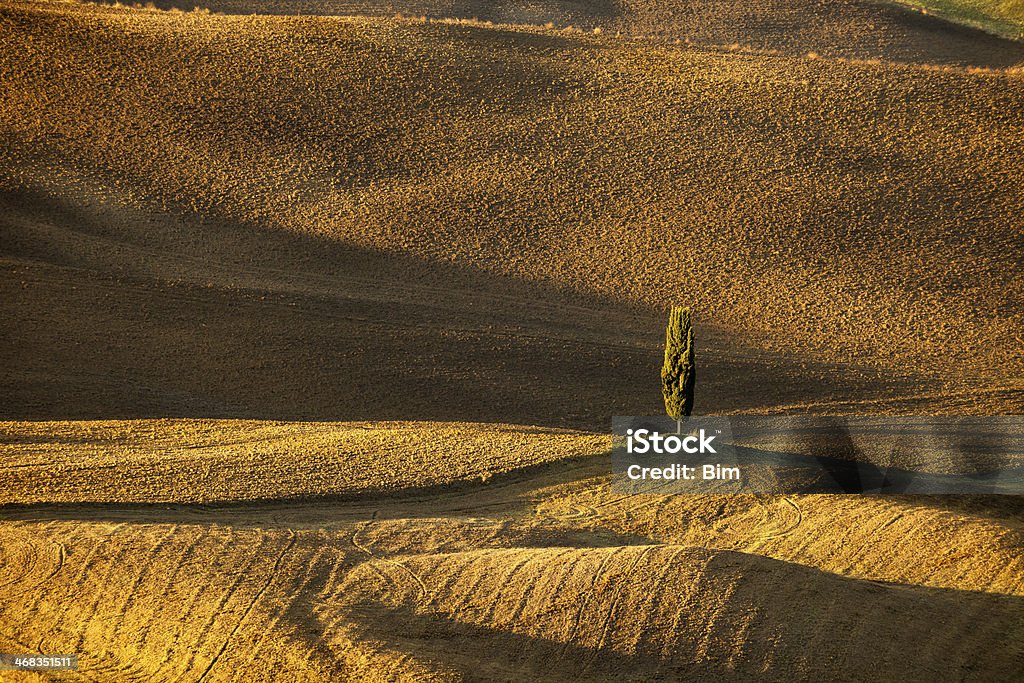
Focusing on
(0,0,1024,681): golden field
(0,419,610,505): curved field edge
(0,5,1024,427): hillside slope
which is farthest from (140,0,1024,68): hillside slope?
(0,419,610,505): curved field edge

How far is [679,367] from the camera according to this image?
17578 millimetres

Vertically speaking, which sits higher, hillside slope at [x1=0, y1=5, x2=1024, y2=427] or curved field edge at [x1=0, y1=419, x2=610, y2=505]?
hillside slope at [x1=0, y1=5, x2=1024, y2=427]

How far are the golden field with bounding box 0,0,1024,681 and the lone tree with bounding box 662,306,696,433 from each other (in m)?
1.74

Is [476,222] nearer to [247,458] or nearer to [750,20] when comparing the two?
[247,458]

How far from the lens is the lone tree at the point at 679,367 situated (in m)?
17.5

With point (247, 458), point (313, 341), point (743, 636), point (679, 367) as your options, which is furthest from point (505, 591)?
point (313, 341)

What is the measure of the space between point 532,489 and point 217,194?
706 inches

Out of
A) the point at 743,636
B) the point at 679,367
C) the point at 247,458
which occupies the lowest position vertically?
the point at 743,636

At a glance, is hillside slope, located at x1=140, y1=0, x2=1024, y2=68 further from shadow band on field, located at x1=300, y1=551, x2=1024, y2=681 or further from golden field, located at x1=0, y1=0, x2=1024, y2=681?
shadow band on field, located at x1=300, y1=551, x2=1024, y2=681

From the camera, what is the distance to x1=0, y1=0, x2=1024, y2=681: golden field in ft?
39.3

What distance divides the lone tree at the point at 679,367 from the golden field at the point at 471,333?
174 centimetres

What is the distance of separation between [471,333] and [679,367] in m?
8.20

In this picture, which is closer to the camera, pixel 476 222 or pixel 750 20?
pixel 476 222

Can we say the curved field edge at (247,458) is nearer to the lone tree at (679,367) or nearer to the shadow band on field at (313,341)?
the lone tree at (679,367)
